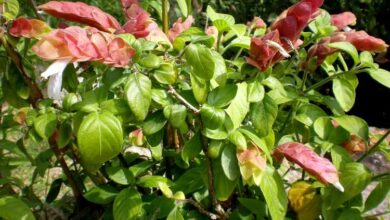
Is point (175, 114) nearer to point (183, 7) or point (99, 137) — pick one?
point (99, 137)

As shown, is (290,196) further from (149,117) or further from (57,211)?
(57,211)

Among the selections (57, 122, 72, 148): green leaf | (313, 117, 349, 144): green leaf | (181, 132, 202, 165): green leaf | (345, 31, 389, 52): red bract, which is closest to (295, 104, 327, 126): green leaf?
(313, 117, 349, 144): green leaf

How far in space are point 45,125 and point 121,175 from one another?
23 centimetres

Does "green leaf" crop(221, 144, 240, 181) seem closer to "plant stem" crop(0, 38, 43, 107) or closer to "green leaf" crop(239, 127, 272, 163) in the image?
"green leaf" crop(239, 127, 272, 163)

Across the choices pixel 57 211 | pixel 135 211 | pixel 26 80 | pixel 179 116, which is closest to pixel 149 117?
pixel 179 116

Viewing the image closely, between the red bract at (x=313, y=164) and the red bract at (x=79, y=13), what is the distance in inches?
15.8

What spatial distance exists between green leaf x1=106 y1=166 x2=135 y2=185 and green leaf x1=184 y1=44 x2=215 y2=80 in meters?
0.33

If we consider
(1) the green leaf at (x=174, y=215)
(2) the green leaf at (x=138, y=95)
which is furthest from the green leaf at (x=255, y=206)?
(2) the green leaf at (x=138, y=95)

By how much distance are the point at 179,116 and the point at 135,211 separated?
245 mm

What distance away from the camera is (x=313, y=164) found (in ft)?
3.23

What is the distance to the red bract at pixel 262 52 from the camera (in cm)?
93

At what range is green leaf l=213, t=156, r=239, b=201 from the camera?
101 cm

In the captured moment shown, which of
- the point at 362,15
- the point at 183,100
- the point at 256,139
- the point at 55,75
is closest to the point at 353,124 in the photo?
the point at 256,139

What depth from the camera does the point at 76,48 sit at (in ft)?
2.77
